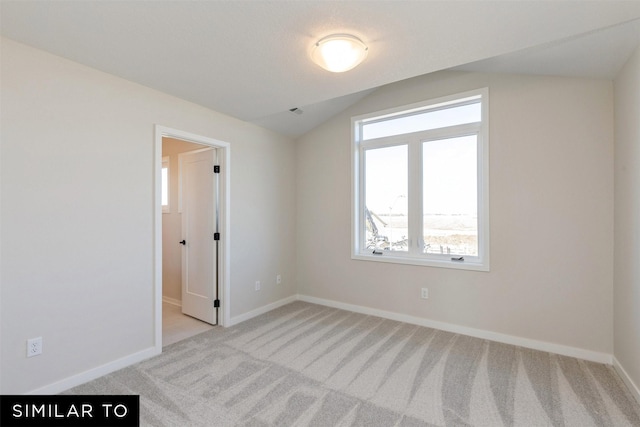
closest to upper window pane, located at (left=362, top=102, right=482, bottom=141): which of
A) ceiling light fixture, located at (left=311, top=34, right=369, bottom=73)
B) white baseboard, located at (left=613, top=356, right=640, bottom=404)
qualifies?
ceiling light fixture, located at (left=311, top=34, right=369, bottom=73)

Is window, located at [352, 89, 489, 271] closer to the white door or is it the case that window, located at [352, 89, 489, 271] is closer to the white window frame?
the white door

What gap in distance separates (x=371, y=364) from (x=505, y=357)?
1.25 metres

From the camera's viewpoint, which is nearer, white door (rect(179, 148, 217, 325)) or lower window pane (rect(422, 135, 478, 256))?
lower window pane (rect(422, 135, 478, 256))

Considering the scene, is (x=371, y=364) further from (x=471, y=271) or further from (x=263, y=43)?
(x=263, y=43)

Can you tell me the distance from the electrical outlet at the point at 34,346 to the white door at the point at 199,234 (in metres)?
1.65

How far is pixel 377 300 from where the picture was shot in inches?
153

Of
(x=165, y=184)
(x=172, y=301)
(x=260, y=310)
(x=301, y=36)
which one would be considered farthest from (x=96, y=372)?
(x=301, y=36)

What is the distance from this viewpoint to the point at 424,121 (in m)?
3.62

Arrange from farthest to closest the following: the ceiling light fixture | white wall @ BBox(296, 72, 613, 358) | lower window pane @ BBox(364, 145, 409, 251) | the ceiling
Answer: lower window pane @ BBox(364, 145, 409, 251) < white wall @ BBox(296, 72, 613, 358) < the ceiling light fixture < the ceiling

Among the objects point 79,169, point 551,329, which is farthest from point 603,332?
point 79,169

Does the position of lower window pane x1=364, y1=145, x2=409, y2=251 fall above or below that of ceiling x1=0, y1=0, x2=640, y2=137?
below

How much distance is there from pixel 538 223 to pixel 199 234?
3759 mm

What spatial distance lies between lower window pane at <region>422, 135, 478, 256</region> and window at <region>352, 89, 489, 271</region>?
0.01 m

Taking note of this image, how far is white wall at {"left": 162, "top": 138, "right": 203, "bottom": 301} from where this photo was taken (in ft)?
14.0
